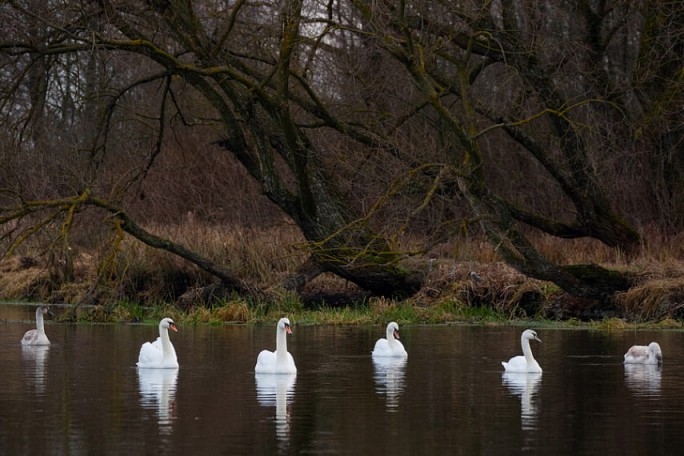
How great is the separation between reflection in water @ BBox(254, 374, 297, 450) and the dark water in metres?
0.03

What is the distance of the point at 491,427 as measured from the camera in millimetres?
13477

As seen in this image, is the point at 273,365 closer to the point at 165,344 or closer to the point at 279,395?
the point at 279,395

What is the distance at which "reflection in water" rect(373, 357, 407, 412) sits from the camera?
51.6 feet

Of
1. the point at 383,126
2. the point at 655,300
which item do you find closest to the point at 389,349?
the point at 655,300

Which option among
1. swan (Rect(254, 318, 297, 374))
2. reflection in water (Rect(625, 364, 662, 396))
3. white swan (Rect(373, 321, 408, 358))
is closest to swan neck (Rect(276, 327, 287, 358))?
swan (Rect(254, 318, 297, 374))

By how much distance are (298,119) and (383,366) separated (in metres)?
16.0

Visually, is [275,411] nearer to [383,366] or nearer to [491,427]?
[491,427]

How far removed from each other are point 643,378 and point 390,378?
9.98 ft

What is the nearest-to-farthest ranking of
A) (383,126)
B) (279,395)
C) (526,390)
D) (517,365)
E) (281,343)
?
(279,395) → (526,390) → (517,365) → (281,343) → (383,126)

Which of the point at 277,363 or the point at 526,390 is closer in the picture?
the point at 526,390

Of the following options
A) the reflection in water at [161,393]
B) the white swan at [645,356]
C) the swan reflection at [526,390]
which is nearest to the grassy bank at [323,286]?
the white swan at [645,356]

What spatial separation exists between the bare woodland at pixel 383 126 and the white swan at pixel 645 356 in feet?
15.3

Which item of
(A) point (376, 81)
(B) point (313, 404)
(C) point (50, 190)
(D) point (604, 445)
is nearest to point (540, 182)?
(A) point (376, 81)

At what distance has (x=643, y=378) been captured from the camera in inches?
679
